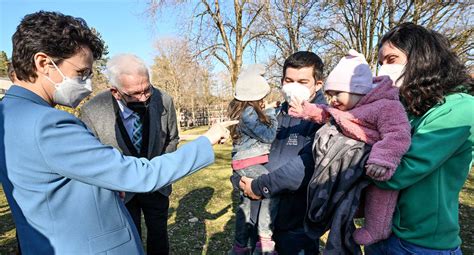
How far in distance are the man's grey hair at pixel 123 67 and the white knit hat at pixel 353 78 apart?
1.65m

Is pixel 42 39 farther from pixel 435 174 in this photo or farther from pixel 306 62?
pixel 435 174

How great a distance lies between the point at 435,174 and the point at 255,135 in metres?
1.15

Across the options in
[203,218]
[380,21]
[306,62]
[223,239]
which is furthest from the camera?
[380,21]

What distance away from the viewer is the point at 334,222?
1.48 metres

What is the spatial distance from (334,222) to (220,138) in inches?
29.7

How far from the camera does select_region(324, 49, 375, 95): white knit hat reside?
1.58m

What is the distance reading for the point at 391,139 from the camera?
4.32ft

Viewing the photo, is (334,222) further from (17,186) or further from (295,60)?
(17,186)

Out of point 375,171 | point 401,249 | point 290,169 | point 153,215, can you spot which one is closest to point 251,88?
point 290,169

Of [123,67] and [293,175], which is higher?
[123,67]

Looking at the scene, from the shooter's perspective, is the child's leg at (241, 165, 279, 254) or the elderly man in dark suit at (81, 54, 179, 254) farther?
the elderly man in dark suit at (81, 54, 179, 254)

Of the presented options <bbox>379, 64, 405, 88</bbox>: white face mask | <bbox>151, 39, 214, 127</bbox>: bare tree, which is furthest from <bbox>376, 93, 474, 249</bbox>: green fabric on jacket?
<bbox>151, 39, 214, 127</bbox>: bare tree

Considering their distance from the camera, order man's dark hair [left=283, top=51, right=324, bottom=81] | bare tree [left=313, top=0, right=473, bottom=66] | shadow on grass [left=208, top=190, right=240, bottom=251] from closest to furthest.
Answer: man's dark hair [left=283, top=51, right=324, bottom=81] → shadow on grass [left=208, top=190, right=240, bottom=251] → bare tree [left=313, top=0, right=473, bottom=66]

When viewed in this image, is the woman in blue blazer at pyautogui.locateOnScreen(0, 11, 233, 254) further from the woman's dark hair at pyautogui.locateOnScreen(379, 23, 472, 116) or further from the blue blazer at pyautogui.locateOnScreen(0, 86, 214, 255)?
the woman's dark hair at pyautogui.locateOnScreen(379, 23, 472, 116)
